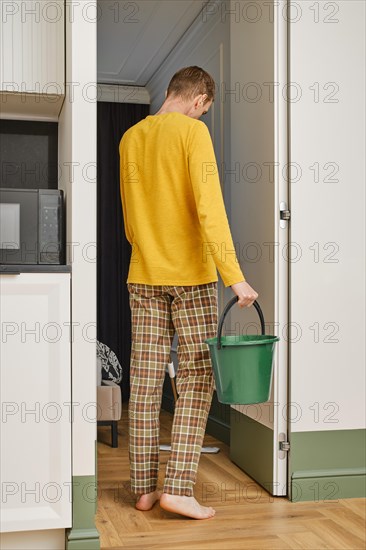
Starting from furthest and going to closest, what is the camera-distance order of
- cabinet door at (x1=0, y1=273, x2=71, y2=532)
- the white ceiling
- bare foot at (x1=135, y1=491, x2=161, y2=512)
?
the white ceiling → bare foot at (x1=135, y1=491, x2=161, y2=512) → cabinet door at (x1=0, y1=273, x2=71, y2=532)

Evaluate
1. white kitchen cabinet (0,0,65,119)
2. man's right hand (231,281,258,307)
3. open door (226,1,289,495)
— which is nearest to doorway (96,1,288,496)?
open door (226,1,289,495)

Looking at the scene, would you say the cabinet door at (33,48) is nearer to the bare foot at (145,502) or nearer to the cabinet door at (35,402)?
the cabinet door at (35,402)

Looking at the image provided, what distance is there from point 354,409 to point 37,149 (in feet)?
5.69

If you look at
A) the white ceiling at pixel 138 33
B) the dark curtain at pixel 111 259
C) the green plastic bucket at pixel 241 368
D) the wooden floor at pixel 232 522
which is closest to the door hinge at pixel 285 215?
the green plastic bucket at pixel 241 368

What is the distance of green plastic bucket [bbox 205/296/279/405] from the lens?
2508mm

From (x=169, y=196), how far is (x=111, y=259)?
347 centimetres

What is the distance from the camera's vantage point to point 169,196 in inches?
110

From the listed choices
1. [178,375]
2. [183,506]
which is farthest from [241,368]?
[183,506]

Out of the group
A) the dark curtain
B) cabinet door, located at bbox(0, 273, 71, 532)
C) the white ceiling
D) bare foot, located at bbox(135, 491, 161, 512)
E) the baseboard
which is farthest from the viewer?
the dark curtain

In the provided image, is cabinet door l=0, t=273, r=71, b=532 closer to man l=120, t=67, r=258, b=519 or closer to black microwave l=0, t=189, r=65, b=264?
black microwave l=0, t=189, r=65, b=264

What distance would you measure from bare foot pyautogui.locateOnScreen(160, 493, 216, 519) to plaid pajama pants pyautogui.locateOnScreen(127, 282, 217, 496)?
0.03 meters

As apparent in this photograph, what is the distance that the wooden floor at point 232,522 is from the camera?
248cm

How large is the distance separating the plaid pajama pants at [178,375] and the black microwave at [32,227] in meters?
0.49

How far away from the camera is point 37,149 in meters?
3.04
